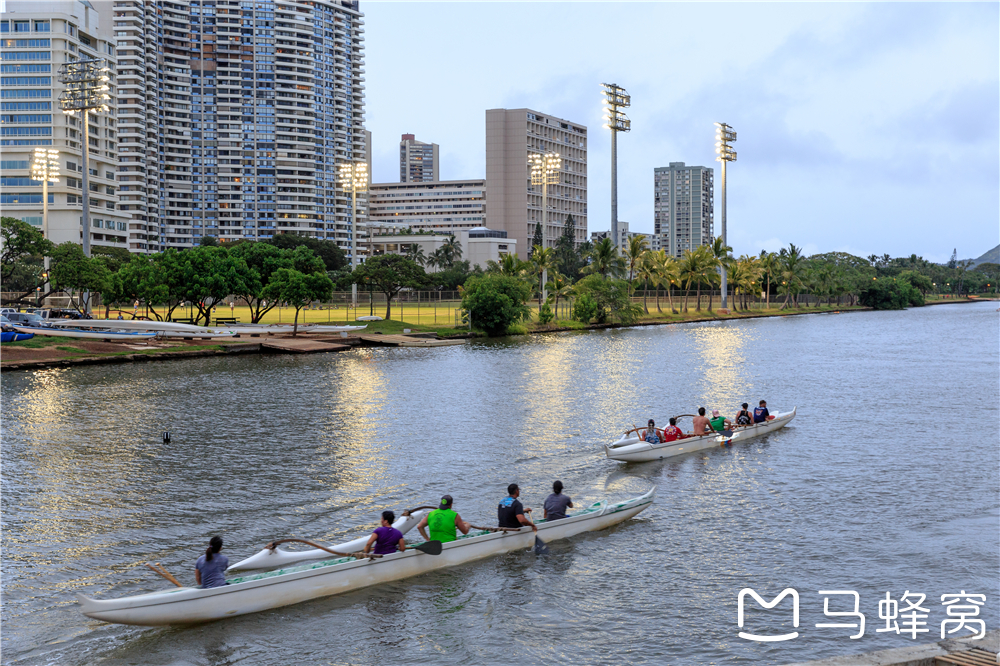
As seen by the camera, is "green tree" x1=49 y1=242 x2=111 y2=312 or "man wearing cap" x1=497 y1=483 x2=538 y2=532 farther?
"green tree" x1=49 y1=242 x2=111 y2=312

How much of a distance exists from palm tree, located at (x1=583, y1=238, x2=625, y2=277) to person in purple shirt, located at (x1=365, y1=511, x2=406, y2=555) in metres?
96.9

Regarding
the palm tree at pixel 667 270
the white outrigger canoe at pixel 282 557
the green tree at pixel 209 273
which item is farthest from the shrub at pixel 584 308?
the white outrigger canoe at pixel 282 557

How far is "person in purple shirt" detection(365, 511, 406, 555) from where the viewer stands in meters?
17.2

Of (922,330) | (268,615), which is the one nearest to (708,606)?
(268,615)

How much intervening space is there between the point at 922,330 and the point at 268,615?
106794 mm

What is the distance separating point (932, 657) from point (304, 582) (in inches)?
429

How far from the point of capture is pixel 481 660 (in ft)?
45.8

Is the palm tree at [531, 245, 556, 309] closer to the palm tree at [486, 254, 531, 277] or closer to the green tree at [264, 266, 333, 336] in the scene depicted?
the palm tree at [486, 254, 531, 277]

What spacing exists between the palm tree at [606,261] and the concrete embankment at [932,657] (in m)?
102

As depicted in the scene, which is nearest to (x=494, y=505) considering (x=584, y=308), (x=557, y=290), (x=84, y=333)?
(x=84, y=333)

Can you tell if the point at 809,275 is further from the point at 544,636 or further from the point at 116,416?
the point at 544,636

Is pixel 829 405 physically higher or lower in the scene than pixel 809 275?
lower

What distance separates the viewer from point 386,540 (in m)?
17.3

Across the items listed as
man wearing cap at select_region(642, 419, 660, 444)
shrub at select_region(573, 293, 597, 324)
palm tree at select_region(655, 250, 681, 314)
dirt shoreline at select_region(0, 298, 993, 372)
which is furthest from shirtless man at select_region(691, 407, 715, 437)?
palm tree at select_region(655, 250, 681, 314)
